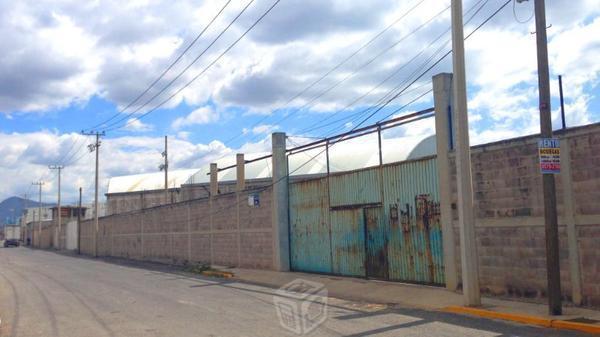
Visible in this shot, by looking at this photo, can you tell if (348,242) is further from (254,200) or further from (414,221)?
(254,200)

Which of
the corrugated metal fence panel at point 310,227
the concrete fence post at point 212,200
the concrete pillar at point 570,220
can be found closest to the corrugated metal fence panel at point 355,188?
the corrugated metal fence panel at point 310,227

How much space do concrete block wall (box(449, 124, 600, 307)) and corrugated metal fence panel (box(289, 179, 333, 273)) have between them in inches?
265

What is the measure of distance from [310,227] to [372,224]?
4217 mm

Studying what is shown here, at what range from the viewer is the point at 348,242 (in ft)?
64.4

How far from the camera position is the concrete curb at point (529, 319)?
32.4 feet

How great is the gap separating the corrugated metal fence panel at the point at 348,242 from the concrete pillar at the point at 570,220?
25.3 feet

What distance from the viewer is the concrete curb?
988cm

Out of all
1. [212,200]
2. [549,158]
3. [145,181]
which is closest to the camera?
[549,158]

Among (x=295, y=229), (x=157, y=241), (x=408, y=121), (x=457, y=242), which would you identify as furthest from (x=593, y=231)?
(x=157, y=241)

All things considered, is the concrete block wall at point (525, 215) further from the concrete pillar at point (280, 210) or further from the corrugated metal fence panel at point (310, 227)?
the concrete pillar at point (280, 210)

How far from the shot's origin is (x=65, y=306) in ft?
47.7

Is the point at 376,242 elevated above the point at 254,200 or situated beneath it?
situated beneath

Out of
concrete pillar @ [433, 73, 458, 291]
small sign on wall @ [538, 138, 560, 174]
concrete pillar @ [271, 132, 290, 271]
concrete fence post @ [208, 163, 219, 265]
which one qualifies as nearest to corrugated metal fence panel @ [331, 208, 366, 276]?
concrete pillar @ [271, 132, 290, 271]

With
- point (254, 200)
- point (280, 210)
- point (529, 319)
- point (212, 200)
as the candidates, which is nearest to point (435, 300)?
point (529, 319)
